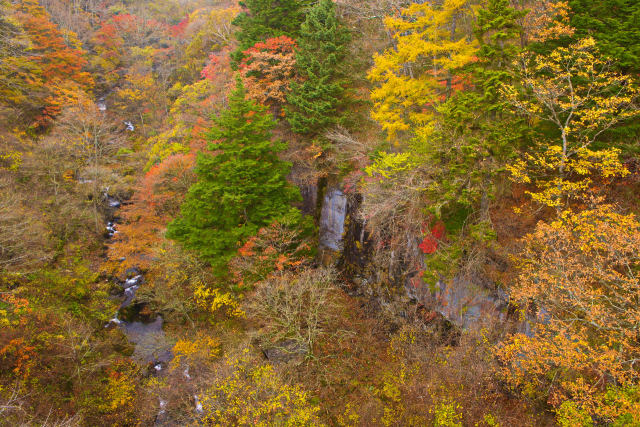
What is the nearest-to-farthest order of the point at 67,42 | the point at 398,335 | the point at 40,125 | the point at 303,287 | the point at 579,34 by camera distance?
the point at 579,34
the point at 303,287
the point at 398,335
the point at 40,125
the point at 67,42

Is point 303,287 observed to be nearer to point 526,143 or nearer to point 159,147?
point 526,143

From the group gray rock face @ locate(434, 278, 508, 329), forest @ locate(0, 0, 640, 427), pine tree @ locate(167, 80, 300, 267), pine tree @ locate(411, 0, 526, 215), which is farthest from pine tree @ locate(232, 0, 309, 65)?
gray rock face @ locate(434, 278, 508, 329)

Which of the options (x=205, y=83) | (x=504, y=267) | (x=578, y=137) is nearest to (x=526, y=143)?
(x=578, y=137)

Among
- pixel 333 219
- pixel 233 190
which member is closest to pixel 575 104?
pixel 333 219

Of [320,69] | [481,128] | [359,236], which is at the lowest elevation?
[359,236]

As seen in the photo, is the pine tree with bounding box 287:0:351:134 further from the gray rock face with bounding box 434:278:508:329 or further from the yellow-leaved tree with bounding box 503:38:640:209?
the gray rock face with bounding box 434:278:508:329

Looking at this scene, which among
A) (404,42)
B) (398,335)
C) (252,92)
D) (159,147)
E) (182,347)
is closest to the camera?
(404,42)

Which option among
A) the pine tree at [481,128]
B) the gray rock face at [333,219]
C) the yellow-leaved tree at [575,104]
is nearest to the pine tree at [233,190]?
the gray rock face at [333,219]

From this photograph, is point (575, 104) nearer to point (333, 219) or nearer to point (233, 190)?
point (333, 219)
